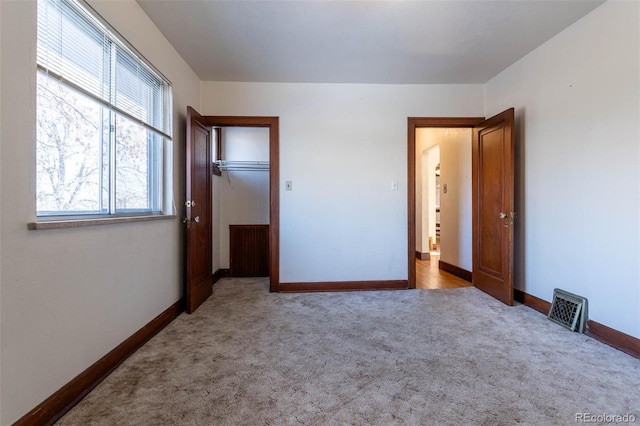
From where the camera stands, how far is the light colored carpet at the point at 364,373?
141 cm

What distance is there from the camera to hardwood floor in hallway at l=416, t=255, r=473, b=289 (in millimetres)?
3742

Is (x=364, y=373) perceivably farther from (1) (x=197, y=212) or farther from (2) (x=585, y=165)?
(2) (x=585, y=165)

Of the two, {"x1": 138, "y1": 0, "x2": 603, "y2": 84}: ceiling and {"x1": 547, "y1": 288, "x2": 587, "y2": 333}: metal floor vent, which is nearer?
{"x1": 138, "y1": 0, "x2": 603, "y2": 84}: ceiling

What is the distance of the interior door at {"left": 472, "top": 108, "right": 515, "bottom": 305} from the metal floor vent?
0.40m

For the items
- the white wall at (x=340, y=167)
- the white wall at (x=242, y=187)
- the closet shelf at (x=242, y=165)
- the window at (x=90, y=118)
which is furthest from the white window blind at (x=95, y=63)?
the white wall at (x=242, y=187)

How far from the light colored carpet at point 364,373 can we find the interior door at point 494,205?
1.73 ft

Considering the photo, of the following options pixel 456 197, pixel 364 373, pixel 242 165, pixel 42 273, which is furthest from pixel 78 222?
pixel 456 197

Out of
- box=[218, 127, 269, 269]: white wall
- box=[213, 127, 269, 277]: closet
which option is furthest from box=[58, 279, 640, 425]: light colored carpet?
box=[218, 127, 269, 269]: white wall

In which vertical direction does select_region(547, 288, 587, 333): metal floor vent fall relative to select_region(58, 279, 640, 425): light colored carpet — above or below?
above

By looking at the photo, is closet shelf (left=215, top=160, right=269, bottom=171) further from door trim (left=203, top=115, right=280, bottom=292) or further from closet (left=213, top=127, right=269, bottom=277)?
door trim (left=203, top=115, right=280, bottom=292)

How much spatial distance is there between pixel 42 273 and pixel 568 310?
137 inches

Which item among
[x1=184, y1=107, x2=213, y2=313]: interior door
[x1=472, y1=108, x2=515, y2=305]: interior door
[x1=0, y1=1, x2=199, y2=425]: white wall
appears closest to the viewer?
[x1=0, y1=1, x2=199, y2=425]: white wall

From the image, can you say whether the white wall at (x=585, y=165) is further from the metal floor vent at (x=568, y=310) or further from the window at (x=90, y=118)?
the window at (x=90, y=118)

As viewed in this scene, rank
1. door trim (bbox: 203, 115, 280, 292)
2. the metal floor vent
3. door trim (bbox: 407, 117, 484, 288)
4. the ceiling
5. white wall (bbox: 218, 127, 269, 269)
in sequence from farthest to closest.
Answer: white wall (bbox: 218, 127, 269, 269) < door trim (bbox: 407, 117, 484, 288) < door trim (bbox: 203, 115, 280, 292) < the metal floor vent < the ceiling
